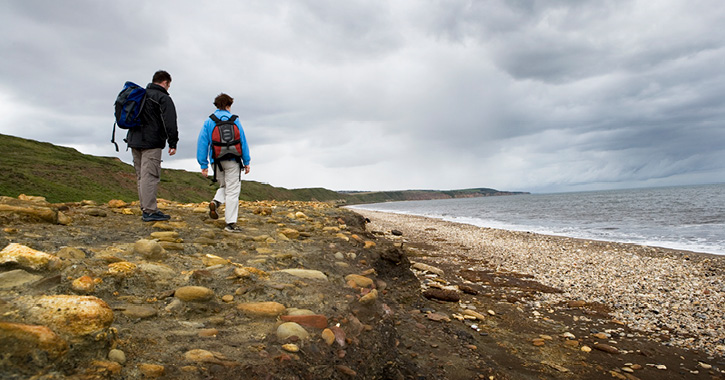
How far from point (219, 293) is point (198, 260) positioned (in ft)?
4.58

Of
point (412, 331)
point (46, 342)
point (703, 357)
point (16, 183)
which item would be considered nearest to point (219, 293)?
point (46, 342)

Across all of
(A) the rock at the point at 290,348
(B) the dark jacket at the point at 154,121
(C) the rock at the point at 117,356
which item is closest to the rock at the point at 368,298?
(A) the rock at the point at 290,348


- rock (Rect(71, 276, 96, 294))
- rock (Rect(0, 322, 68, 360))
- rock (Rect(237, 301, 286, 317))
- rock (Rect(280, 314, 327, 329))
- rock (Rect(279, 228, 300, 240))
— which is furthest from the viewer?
rock (Rect(279, 228, 300, 240))

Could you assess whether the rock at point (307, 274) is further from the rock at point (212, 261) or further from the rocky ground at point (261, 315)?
the rock at point (212, 261)

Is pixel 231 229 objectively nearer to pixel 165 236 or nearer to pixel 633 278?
pixel 165 236

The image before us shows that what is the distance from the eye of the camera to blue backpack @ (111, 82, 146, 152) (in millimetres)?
7648

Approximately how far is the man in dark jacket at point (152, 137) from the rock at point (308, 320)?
5623mm

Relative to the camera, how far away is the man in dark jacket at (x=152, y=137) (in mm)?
7902

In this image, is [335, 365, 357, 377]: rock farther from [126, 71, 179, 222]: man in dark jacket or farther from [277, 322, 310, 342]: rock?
[126, 71, 179, 222]: man in dark jacket

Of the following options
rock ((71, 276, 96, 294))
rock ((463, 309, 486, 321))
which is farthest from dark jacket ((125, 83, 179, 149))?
rock ((463, 309, 486, 321))

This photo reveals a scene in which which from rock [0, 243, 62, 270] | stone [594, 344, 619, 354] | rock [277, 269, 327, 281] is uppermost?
rock [0, 243, 62, 270]

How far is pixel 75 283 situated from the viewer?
379 centimetres

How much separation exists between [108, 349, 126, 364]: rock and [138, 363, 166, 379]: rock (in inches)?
5.3

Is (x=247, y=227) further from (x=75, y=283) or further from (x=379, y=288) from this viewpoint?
(x=75, y=283)
